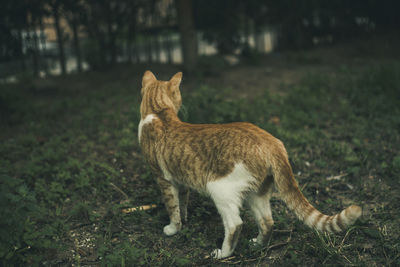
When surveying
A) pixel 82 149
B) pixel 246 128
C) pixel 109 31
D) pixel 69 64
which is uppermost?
pixel 109 31

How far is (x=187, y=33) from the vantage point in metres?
7.45

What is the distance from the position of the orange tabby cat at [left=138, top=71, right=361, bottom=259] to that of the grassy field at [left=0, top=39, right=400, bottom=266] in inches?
13.6

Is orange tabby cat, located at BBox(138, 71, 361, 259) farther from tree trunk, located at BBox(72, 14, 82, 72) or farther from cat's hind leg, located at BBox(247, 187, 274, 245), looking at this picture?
tree trunk, located at BBox(72, 14, 82, 72)

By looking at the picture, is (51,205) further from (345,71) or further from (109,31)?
(345,71)

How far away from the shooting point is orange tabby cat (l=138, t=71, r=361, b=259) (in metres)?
2.60

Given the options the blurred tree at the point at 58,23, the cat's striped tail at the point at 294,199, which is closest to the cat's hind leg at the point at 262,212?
the cat's striped tail at the point at 294,199

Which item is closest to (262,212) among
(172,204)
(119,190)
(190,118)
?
(172,204)

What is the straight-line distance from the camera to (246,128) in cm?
282

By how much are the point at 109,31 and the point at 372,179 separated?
6438mm

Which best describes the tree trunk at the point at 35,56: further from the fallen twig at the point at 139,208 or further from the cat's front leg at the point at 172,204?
the cat's front leg at the point at 172,204

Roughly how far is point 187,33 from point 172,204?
16.3 feet

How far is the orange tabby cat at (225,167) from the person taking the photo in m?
2.60

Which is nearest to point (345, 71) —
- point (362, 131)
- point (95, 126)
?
point (362, 131)

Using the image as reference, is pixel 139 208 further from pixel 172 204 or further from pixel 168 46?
pixel 168 46
